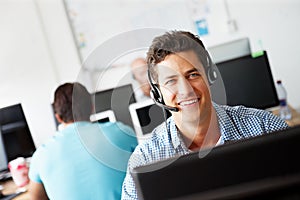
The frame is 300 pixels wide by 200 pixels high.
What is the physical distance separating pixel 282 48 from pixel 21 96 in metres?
2.24

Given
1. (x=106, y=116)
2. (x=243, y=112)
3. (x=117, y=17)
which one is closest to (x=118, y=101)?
(x=106, y=116)

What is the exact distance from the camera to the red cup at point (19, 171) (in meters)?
2.09

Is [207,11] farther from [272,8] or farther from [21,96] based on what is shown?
[21,96]

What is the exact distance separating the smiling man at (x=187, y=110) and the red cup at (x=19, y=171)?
1.23 metres

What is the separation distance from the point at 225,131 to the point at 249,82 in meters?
0.97

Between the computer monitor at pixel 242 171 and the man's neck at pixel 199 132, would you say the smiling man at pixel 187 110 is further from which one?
the computer monitor at pixel 242 171

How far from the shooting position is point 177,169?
51 cm

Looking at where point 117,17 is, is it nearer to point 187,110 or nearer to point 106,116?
point 106,116

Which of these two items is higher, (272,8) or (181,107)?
(272,8)

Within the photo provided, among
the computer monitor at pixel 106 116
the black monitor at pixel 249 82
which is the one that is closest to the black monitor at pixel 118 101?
the computer monitor at pixel 106 116

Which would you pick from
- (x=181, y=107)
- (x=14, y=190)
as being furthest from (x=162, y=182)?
(x=14, y=190)

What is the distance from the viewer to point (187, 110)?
1.03 metres

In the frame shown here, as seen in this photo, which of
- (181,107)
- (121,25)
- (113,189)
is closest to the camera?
(181,107)

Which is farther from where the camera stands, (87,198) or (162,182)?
(87,198)
